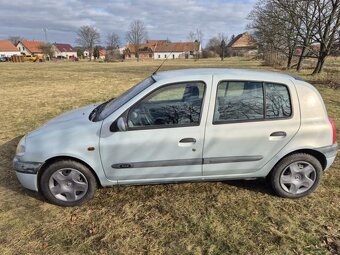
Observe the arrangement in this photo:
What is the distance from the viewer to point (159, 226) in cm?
351

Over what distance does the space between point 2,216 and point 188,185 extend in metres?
2.37

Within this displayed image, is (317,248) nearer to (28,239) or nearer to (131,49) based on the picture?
(28,239)

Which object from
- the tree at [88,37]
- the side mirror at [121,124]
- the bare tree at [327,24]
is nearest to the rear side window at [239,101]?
the side mirror at [121,124]

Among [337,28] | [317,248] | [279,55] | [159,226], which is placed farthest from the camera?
[279,55]

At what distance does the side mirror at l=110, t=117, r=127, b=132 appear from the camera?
359 centimetres

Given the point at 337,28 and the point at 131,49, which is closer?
the point at 337,28

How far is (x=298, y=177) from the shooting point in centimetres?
402

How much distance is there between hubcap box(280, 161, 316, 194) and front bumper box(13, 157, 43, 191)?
3.05 meters

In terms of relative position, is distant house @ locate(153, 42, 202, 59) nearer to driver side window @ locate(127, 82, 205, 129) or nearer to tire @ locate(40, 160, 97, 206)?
driver side window @ locate(127, 82, 205, 129)

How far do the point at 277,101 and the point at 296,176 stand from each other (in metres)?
1.01

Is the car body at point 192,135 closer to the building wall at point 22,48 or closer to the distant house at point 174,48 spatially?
the distant house at point 174,48

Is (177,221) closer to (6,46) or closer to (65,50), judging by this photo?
(6,46)

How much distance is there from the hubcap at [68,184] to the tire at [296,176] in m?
2.40

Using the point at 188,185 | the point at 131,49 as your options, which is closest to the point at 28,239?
the point at 188,185
